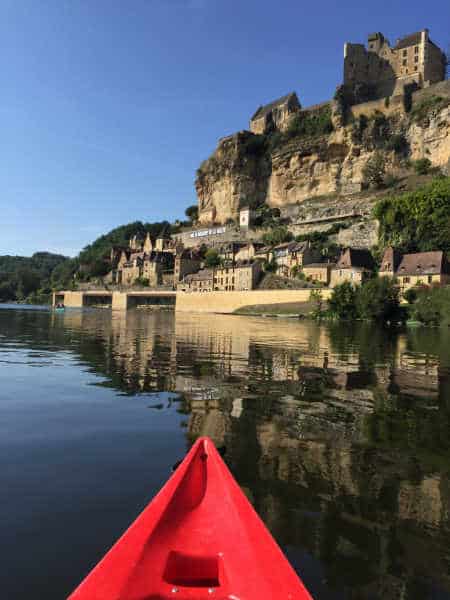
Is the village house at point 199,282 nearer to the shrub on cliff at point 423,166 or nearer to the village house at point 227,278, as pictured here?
the village house at point 227,278

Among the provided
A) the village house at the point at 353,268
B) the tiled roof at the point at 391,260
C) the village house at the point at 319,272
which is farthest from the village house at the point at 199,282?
the tiled roof at the point at 391,260

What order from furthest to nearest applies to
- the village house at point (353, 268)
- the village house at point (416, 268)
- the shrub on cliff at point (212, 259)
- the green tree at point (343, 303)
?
1. the shrub on cliff at point (212, 259)
2. the village house at point (353, 268)
3. the village house at point (416, 268)
4. the green tree at point (343, 303)

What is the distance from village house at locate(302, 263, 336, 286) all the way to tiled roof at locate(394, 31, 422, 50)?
47904mm

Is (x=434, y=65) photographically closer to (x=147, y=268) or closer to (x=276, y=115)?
(x=276, y=115)

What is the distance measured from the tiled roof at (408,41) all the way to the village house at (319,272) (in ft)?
157

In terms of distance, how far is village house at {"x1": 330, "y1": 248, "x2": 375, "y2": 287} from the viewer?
5503 cm

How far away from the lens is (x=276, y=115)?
97.6m

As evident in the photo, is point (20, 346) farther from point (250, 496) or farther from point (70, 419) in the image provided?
point (250, 496)

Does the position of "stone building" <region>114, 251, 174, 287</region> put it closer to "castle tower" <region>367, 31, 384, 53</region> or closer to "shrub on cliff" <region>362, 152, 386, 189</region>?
"shrub on cliff" <region>362, 152, 386, 189</region>

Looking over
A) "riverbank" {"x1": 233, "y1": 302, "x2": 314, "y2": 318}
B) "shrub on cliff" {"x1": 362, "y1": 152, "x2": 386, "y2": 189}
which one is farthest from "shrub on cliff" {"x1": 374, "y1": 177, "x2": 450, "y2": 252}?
"riverbank" {"x1": 233, "y1": 302, "x2": 314, "y2": 318}

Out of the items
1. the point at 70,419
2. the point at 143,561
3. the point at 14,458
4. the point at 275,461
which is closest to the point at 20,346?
the point at 70,419

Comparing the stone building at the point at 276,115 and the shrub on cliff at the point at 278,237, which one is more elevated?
the stone building at the point at 276,115

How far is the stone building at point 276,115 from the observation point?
95.2 metres

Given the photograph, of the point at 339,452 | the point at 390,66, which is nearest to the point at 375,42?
the point at 390,66
